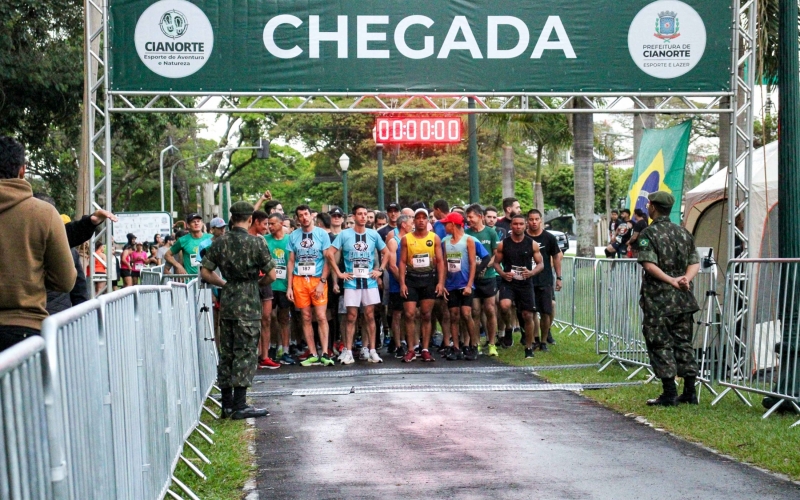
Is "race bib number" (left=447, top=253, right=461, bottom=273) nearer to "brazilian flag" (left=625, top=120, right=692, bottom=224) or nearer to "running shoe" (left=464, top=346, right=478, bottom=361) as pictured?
"running shoe" (left=464, top=346, right=478, bottom=361)

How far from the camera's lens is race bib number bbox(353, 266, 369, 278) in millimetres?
14227

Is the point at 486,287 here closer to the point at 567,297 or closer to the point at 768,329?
the point at 567,297

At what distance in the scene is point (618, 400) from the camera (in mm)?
10125

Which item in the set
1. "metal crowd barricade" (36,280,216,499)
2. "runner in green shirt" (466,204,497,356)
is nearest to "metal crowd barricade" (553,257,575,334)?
"runner in green shirt" (466,204,497,356)

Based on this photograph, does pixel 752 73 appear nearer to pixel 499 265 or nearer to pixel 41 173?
pixel 499 265

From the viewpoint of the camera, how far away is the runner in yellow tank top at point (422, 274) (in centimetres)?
1426

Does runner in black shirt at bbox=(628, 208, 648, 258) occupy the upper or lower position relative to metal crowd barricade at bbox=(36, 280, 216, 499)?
upper

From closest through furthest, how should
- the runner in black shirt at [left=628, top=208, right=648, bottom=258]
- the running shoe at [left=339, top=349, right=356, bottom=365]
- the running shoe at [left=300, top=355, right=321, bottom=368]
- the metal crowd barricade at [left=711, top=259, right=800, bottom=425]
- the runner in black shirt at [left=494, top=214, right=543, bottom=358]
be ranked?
the metal crowd barricade at [left=711, top=259, right=800, bottom=425] → the running shoe at [left=300, top=355, right=321, bottom=368] → the running shoe at [left=339, top=349, right=356, bottom=365] → the runner in black shirt at [left=494, top=214, right=543, bottom=358] → the runner in black shirt at [left=628, top=208, right=648, bottom=258]

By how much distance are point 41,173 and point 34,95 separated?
6069 millimetres

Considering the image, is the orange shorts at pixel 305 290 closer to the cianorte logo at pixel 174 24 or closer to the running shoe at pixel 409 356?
the running shoe at pixel 409 356

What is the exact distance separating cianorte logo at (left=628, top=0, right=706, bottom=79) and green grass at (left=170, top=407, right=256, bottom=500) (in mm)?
7640

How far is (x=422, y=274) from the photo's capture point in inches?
562

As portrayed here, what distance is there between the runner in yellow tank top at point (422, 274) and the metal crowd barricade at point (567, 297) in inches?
161

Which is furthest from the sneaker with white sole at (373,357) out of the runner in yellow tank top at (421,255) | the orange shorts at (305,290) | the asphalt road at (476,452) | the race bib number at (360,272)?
the asphalt road at (476,452)
